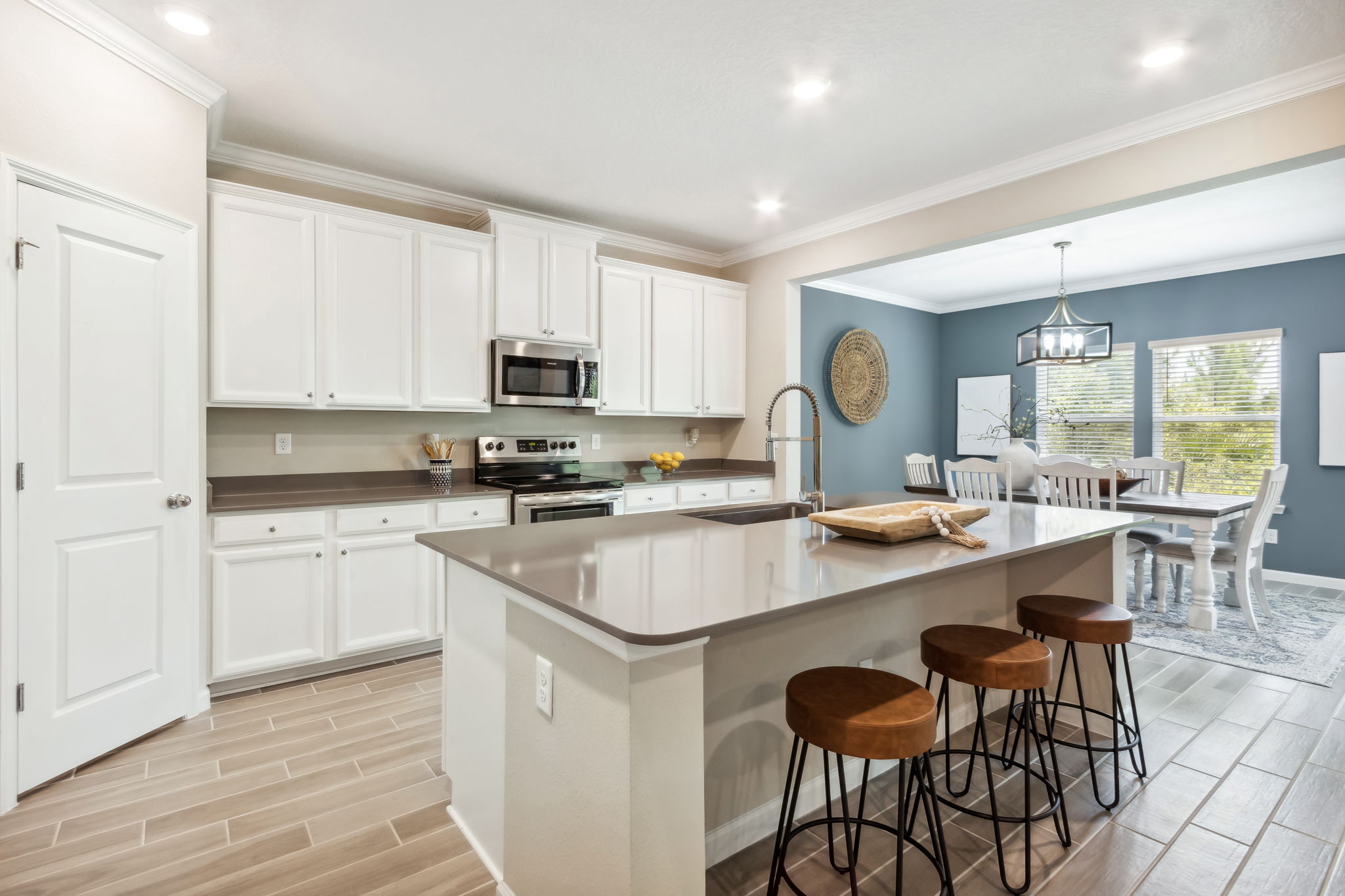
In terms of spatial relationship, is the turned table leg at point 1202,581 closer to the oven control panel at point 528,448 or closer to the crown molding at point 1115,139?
the crown molding at point 1115,139

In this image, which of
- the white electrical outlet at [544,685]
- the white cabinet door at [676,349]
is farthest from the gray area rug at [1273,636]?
the white electrical outlet at [544,685]

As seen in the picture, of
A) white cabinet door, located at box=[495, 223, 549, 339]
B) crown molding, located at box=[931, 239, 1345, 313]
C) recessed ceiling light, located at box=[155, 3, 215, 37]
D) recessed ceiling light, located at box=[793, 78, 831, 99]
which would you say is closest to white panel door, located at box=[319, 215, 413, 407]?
white cabinet door, located at box=[495, 223, 549, 339]

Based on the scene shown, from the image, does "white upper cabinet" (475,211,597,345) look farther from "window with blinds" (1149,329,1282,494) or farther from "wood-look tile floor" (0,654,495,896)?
"window with blinds" (1149,329,1282,494)

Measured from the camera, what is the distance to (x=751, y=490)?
502 cm

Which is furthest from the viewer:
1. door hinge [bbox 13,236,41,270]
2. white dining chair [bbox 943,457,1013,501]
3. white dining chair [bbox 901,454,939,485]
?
white dining chair [bbox 901,454,939,485]

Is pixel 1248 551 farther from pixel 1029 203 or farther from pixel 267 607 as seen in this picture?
pixel 267 607

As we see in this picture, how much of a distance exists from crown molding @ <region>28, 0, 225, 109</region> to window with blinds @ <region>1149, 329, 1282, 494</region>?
23.0 ft

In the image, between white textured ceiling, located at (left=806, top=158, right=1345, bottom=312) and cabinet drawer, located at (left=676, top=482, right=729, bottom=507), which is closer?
white textured ceiling, located at (left=806, top=158, right=1345, bottom=312)

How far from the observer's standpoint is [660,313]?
4734 mm

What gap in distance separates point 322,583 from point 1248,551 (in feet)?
17.3

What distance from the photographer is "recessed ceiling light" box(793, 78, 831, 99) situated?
8.89ft

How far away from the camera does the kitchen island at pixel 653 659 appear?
1.20 m

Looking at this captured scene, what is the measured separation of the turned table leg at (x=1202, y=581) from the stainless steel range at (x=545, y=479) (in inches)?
140

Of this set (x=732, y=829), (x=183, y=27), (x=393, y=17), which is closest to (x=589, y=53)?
(x=393, y=17)
